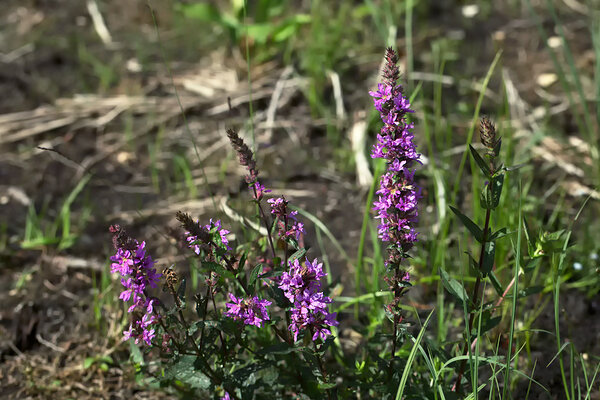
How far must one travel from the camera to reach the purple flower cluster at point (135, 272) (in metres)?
1.56

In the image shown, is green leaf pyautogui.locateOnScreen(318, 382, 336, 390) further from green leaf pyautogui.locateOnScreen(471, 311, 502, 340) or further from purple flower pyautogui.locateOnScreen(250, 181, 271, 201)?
purple flower pyautogui.locateOnScreen(250, 181, 271, 201)

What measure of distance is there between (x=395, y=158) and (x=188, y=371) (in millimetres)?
841

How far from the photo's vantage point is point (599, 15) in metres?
4.03

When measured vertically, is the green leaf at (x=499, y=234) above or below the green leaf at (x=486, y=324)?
above

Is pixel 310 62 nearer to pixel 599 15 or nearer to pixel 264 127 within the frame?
pixel 264 127

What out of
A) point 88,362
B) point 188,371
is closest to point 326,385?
point 188,371

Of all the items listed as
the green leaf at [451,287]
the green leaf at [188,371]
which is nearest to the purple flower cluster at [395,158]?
the green leaf at [451,287]

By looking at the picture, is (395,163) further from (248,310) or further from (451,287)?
(248,310)

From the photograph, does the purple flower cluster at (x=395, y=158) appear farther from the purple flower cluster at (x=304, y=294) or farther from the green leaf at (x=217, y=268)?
the green leaf at (x=217, y=268)

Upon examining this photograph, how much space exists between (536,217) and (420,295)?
705 mm

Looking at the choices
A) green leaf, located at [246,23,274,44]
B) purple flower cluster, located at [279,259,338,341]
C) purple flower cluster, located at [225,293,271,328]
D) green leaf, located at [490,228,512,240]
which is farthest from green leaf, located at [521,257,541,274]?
green leaf, located at [246,23,274,44]

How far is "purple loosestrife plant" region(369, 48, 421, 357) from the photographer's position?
155cm

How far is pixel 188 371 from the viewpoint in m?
1.76

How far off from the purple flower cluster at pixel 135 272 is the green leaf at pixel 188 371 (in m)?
0.11
